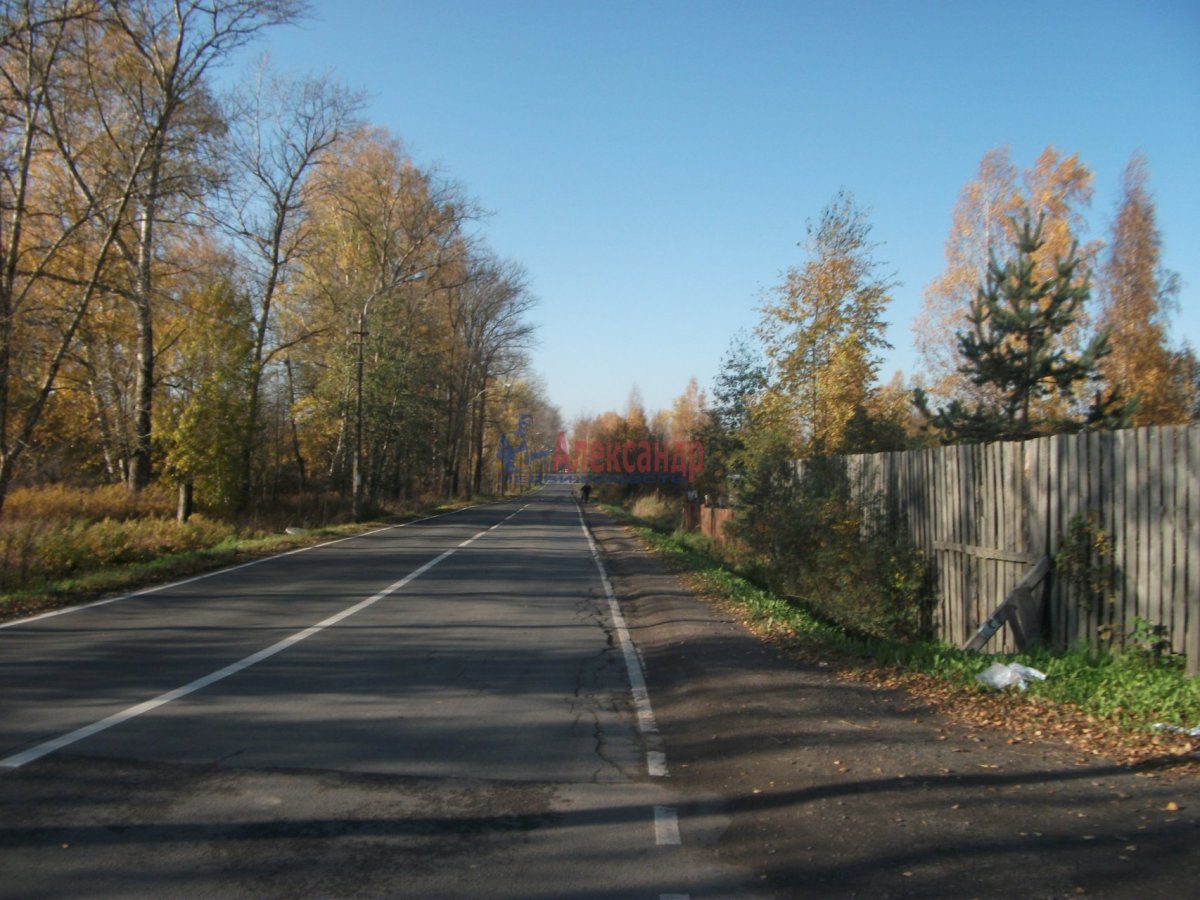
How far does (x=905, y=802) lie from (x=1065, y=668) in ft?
11.0

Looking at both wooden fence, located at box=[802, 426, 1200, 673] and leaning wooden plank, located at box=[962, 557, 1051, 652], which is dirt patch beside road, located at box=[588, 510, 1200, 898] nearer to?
leaning wooden plank, located at box=[962, 557, 1051, 652]

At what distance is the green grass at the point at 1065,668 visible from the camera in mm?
6302

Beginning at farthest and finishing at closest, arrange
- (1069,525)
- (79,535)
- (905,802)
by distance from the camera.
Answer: (79,535), (1069,525), (905,802)

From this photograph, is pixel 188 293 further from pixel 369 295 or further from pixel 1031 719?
pixel 1031 719

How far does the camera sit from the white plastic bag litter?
288 inches

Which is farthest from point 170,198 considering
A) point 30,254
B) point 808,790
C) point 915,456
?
point 808,790

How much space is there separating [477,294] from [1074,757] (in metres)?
56.4

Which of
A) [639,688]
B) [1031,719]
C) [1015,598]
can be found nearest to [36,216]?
[639,688]

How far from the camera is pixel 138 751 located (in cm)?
582

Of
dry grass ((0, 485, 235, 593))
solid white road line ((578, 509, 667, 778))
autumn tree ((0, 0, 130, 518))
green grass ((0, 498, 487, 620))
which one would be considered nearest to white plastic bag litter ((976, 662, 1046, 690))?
solid white road line ((578, 509, 667, 778))

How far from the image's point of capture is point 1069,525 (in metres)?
8.62

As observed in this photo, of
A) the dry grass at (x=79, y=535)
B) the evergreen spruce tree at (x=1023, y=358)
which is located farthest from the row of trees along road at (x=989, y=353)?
the dry grass at (x=79, y=535)

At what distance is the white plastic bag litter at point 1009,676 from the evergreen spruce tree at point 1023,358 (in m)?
8.08

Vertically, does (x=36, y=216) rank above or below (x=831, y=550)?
A: above
